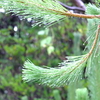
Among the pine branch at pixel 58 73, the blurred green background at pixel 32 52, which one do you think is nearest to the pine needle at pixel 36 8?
the pine branch at pixel 58 73

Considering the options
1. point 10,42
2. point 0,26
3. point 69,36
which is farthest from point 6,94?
point 69,36

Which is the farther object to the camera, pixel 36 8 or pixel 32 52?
→ pixel 32 52

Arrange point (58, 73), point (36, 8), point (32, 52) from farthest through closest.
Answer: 1. point (32, 52)
2. point (58, 73)
3. point (36, 8)

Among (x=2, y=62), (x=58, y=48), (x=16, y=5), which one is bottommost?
(x=2, y=62)

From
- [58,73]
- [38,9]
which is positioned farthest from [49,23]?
[58,73]

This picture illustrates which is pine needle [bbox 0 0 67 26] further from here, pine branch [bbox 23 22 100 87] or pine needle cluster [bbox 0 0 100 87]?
pine branch [bbox 23 22 100 87]

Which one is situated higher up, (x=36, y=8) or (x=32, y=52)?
Result: (x=36, y=8)

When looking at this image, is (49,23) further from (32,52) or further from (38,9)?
(32,52)

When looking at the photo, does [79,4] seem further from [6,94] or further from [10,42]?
[6,94]

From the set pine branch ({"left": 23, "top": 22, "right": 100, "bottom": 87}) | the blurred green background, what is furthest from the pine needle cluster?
the blurred green background

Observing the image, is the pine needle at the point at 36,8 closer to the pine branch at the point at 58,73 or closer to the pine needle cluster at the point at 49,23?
the pine needle cluster at the point at 49,23
